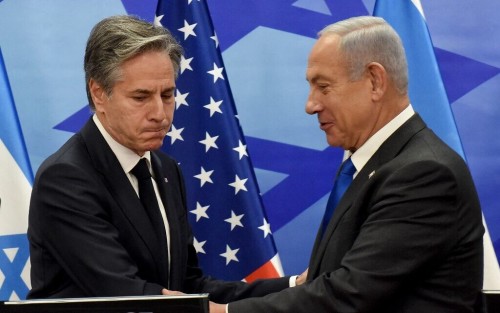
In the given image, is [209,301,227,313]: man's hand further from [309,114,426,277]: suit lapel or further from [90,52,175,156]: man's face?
[90,52,175,156]: man's face

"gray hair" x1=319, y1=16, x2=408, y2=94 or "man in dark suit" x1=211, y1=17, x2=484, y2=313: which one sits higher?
"gray hair" x1=319, y1=16, x2=408, y2=94

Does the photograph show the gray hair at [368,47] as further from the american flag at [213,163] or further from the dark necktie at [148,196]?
the american flag at [213,163]

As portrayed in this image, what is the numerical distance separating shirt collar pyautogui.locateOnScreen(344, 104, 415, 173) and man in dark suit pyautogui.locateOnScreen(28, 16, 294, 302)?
64 centimetres

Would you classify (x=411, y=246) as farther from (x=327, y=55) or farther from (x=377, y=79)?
(x=327, y=55)

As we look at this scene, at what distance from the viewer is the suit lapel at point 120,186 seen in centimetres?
304

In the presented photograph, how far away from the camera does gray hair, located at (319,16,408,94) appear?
2896 mm

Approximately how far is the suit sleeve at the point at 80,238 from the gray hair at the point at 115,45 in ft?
1.04

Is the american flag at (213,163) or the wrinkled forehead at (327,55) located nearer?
the wrinkled forehead at (327,55)

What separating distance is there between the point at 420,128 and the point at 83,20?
233cm

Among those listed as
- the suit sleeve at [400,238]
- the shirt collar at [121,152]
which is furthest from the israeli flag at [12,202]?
the suit sleeve at [400,238]

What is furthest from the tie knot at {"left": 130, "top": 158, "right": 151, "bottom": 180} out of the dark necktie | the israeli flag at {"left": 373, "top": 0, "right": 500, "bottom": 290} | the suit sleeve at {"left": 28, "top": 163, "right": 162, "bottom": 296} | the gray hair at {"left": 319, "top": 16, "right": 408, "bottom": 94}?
the israeli flag at {"left": 373, "top": 0, "right": 500, "bottom": 290}

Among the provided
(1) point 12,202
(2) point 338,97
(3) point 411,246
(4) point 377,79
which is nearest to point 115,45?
(2) point 338,97

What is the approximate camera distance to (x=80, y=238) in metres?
2.94

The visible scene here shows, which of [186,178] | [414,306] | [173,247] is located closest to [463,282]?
[414,306]
